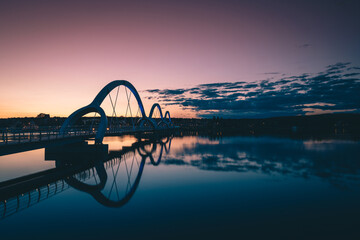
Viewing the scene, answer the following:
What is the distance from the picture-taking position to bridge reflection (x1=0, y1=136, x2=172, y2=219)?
13.6m

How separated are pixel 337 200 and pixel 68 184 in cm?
1785

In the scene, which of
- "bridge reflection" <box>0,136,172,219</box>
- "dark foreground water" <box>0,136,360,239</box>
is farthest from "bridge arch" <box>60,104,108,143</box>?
"dark foreground water" <box>0,136,360,239</box>

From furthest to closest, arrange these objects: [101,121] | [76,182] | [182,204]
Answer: [101,121] → [76,182] → [182,204]

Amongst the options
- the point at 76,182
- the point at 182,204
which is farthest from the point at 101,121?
the point at 182,204

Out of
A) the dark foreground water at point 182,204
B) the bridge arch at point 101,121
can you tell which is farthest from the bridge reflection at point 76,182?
the bridge arch at point 101,121

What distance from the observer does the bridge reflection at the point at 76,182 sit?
44.5 feet

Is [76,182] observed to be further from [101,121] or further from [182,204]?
[101,121]

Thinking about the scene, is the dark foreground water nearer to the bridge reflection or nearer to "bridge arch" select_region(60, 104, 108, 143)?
the bridge reflection

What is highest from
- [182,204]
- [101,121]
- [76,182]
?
[101,121]

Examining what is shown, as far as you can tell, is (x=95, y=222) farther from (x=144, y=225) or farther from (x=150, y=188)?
(x=150, y=188)

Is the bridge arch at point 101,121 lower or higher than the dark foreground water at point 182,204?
higher

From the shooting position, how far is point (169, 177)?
67.8 ft

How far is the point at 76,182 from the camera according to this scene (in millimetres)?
17859

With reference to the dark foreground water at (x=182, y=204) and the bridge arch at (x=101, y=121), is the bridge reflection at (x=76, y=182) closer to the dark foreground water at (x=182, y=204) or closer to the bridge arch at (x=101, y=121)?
the dark foreground water at (x=182, y=204)
